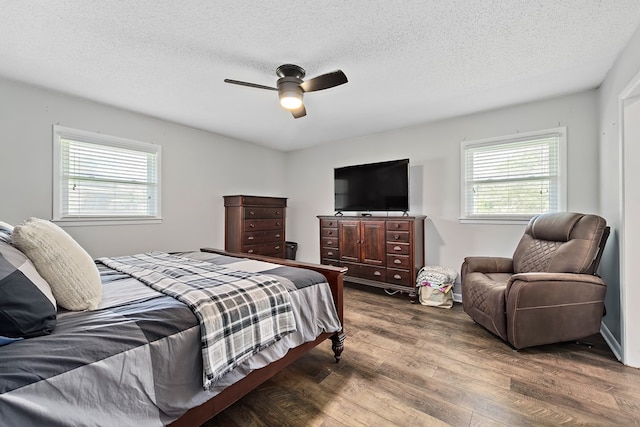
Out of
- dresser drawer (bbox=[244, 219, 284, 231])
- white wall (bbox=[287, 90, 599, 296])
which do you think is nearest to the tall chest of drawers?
dresser drawer (bbox=[244, 219, 284, 231])

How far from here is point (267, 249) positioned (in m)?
4.54

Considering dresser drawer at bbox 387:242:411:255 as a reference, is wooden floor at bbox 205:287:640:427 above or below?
below

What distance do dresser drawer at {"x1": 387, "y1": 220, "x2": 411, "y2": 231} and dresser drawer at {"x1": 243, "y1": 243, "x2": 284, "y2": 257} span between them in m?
1.92

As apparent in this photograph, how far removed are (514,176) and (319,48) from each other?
2747mm

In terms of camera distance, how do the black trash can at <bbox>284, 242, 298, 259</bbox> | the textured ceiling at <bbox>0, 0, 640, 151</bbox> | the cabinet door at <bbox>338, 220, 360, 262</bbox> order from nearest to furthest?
the textured ceiling at <bbox>0, 0, 640, 151</bbox> → the cabinet door at <bbox>338, 220, 360, 262</bbox> → the black trash can at <bbox>284, 242, 298, 259</bbox>

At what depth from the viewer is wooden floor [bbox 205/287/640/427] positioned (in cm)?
155

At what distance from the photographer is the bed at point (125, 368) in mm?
835

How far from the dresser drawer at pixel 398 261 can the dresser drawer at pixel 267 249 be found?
1.88m

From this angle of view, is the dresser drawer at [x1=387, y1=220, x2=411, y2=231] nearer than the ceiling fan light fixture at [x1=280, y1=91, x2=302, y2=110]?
No

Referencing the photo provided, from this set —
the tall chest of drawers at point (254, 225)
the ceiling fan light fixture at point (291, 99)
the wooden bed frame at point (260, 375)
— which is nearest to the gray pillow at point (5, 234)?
the wooden bed frame at point (260, 375)

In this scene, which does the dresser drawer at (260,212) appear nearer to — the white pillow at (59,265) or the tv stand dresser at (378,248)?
the tv stand dresser at (378,248)

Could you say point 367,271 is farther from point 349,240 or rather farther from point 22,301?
point 22,301

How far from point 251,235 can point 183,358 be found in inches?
125

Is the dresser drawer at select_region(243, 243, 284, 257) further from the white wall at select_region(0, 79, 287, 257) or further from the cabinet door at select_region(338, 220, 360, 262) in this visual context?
the cabinet door at select_region(338, 220, 360, 262)
